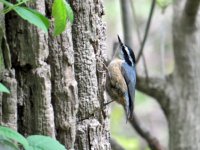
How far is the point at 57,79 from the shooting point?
2.28 meters

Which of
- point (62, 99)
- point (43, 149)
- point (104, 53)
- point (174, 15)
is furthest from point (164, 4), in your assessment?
point (43, 149)

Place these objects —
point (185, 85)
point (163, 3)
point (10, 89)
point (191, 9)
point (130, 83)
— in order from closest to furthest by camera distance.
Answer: point (10, 89) < point (130, 83) < point (191, 9) < point (163, 3) < point (185, 85)

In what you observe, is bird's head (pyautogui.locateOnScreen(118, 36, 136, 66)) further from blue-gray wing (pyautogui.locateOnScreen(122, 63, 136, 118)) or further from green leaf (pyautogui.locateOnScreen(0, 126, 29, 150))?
green leaf (pyautogui.locateOnScreen(0, 126, 29, 150))

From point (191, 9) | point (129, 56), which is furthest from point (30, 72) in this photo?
point (191, 9)

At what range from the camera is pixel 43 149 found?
1772mm

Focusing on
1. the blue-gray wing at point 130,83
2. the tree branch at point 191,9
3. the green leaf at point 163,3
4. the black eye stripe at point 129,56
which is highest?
the green leaf at point 163,3

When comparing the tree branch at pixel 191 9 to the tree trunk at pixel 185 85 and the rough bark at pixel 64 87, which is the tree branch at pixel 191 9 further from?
the rough bark at pixel 64 87

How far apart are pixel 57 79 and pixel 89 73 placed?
0.23 meters

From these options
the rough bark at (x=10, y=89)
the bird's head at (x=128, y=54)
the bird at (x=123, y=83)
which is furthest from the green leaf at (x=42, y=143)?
the bird's head at (x=128, y=54)

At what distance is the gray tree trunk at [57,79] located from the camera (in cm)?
216

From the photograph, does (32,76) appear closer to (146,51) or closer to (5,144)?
(5,144)

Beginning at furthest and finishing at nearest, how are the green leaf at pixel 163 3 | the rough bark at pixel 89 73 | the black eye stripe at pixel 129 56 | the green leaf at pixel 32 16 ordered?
the green leaf at pixel 163 3 < the black eye stripe at pixel 129 56 < the rough bark at pixel 89 73 < the green leaf at pixel 32 16

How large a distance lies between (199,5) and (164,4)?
29 cm

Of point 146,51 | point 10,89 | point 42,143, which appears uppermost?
point 146,51
